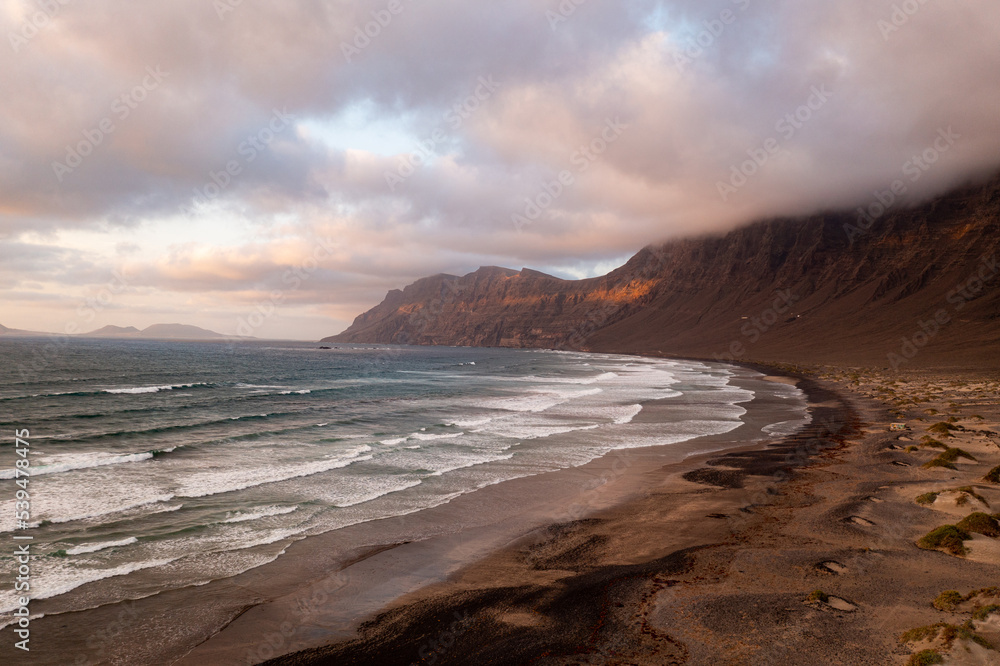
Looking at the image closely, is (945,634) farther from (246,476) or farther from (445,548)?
(246,476)

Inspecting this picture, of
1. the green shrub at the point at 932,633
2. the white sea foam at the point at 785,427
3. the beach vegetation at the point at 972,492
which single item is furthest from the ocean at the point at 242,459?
the beach vegetation at the point at 972,492

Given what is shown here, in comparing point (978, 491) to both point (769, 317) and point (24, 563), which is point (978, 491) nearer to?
point (24, 563)

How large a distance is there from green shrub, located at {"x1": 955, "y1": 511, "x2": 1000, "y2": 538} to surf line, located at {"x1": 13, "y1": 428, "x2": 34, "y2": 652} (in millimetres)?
18896

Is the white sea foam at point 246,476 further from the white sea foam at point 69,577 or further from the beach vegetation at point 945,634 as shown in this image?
the beach vegetation at point 945,634

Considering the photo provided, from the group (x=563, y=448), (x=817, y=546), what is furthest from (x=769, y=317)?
(x=817, y=546)

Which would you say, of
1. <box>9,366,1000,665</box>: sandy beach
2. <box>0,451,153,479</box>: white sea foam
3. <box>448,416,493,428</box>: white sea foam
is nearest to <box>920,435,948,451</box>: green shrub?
<box>9,366,1000,665</box>: sandy beach

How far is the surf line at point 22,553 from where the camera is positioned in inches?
362

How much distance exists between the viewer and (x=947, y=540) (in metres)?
10.8

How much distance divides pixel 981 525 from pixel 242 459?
2545cm

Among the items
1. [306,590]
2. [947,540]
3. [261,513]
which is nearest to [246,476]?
[261,513]

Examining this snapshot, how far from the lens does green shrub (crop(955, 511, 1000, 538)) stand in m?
11.2

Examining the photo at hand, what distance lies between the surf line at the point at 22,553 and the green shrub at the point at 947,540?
695 inches

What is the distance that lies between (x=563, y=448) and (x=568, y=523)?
1125 centimetres

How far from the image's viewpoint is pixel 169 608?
10.1 m
